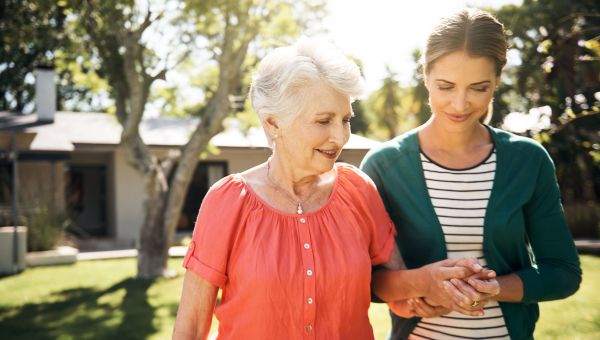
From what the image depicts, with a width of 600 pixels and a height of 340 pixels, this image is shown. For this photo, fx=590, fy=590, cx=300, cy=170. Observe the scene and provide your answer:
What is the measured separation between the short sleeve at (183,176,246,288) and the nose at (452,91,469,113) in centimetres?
80

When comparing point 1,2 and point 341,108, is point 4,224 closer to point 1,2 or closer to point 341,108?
point 1,2

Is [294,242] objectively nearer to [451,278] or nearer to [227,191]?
[227,191]

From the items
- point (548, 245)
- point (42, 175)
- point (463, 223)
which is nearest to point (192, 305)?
point (463, 223)

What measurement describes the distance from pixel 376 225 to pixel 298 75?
0.58m

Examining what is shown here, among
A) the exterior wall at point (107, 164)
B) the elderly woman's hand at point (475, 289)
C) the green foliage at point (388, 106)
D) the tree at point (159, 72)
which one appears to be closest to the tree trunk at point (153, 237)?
the tree at point (159, 72)

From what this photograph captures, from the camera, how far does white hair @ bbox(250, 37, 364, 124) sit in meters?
1.89

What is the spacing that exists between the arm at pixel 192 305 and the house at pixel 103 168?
1450 cm

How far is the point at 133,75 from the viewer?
10.3 meters

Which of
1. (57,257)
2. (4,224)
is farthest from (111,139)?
(57,257)

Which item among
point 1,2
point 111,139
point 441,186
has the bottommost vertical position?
point 111,139

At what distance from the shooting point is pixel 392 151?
2.22 metres

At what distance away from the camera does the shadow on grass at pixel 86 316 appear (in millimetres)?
7293

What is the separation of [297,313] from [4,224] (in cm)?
1642

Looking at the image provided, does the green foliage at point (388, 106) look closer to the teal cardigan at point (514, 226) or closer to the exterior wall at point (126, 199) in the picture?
the exterior wall at point (126, 199)
